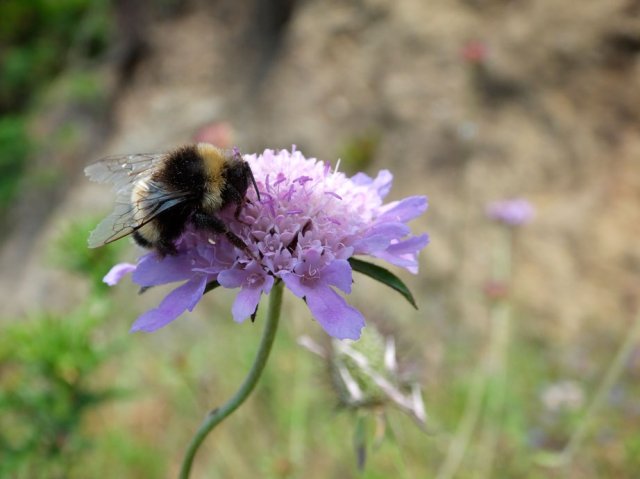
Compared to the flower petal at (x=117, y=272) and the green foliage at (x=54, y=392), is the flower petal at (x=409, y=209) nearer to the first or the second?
the flower petal at (x=117, y=272)

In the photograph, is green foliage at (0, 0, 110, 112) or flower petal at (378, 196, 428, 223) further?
green foliage at (0, 0, 110, 112)

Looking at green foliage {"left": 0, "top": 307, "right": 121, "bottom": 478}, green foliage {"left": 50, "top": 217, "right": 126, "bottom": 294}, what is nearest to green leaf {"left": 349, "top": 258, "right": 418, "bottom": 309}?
green foliage {"left": 0, "top": 307, "right": 121, "bottom": 478}

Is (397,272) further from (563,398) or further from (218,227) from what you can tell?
(218,227)

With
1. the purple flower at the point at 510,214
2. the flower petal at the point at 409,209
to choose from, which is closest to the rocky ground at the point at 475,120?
the purple flower at the point at 510,214

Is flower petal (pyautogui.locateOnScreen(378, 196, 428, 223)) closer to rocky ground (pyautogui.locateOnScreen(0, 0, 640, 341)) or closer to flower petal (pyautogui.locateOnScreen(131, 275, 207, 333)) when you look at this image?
flower petal (pyautogui.locateOnScreen(131, 275, 207, 333))

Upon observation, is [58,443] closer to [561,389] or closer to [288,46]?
[561,389]

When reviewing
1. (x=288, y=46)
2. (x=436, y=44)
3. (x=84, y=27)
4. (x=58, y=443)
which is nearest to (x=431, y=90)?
(x=436, y=44)

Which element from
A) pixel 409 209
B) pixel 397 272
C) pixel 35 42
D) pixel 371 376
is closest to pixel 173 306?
pixel 409 209

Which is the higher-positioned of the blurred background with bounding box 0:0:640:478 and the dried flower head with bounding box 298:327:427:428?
the dried flower head with bounding box 298:327:427:428
